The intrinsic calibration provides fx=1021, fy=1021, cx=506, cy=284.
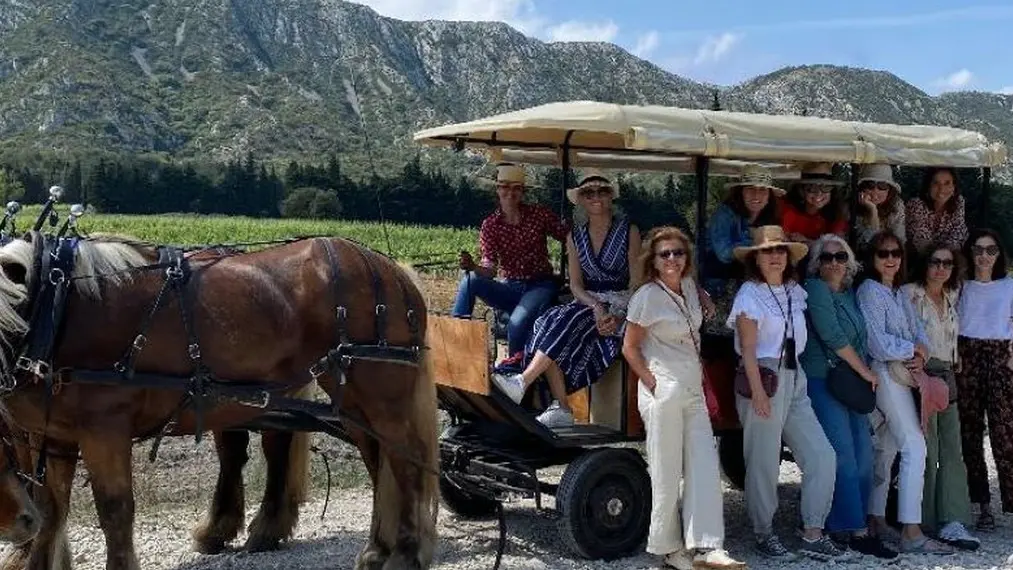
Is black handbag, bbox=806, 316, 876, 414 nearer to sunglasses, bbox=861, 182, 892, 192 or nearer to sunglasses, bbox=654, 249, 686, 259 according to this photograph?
sunglasses, bbox=654, 249, 686, 259

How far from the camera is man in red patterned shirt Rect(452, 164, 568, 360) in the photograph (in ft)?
21.4

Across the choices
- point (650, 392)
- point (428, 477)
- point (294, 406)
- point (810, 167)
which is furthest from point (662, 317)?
point (810, 167)

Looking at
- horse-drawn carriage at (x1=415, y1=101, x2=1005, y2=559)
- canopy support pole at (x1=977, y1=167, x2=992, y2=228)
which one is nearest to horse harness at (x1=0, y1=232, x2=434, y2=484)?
horse-drawn carriage at (x1=415, y1=101, x2=1005, y2=559)

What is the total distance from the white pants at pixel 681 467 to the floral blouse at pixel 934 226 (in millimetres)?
2468

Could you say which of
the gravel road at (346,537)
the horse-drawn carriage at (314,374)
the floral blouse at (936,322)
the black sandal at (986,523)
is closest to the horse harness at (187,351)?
the horse-drawn carriage at (314,374)

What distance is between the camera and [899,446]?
6137 mm

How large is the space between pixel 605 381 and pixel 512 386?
0.61m

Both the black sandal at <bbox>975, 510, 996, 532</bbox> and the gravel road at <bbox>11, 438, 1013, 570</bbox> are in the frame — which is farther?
the black sandal at <bbox>975, 510, 996, 532</bbox>

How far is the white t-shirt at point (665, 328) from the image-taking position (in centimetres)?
536

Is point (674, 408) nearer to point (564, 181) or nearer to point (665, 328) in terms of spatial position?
point (665, 328)

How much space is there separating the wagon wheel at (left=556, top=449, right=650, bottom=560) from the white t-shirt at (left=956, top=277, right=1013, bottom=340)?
2419mm

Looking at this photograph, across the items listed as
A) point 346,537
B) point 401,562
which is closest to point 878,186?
point 401,562

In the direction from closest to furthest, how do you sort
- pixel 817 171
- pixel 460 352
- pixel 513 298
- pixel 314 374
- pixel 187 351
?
pixel 187 351, pixel 314 374, pixel 460 352, pixel 513 298, pixel 817 171

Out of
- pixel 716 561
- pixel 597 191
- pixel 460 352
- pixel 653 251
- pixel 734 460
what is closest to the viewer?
pixel 716 561
